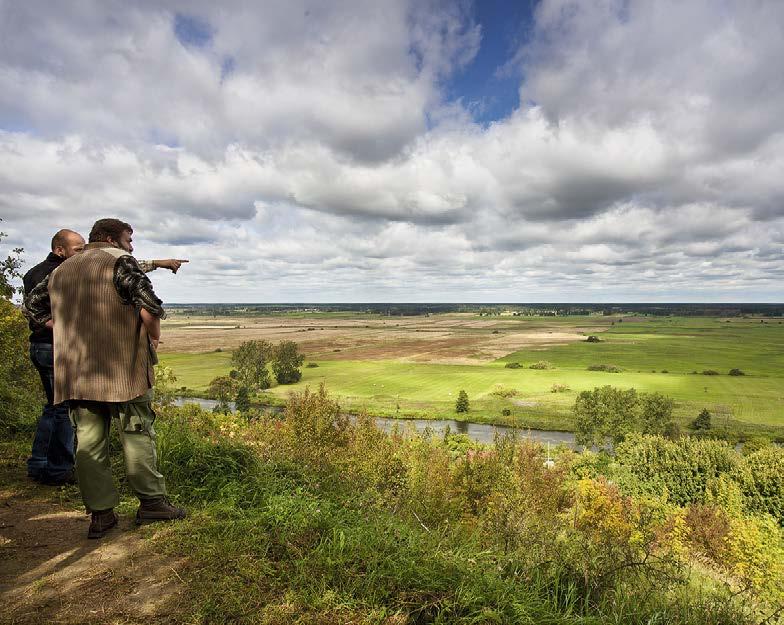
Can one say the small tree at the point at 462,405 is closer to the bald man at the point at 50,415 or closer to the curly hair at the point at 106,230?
the bald man at the point at 50,415

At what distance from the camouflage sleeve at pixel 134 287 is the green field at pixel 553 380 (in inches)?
2462

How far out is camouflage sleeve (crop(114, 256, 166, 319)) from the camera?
379 cm

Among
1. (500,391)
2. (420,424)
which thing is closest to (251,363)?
(420,424)

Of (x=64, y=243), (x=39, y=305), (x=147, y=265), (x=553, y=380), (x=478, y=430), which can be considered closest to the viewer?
(x=147, y=265)

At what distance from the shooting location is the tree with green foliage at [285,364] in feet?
287

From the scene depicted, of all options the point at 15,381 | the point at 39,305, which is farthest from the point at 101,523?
the point at 15,381

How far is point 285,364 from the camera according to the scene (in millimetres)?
87750

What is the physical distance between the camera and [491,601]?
309 cm

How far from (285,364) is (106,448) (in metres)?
86.4

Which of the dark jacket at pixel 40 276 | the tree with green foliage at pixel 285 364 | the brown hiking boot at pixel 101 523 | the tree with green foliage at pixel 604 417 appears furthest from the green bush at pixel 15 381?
the tree with green foliage at pixel 285 364

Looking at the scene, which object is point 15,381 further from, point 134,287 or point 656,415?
point 656,415

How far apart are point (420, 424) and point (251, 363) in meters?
37.1

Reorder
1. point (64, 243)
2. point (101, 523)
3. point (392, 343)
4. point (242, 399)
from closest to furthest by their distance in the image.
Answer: point (101, 523) < point (64, 243) < point (242, 399) < point (392, 343)

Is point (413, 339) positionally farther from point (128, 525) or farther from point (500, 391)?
Answer: point (128, 525)
